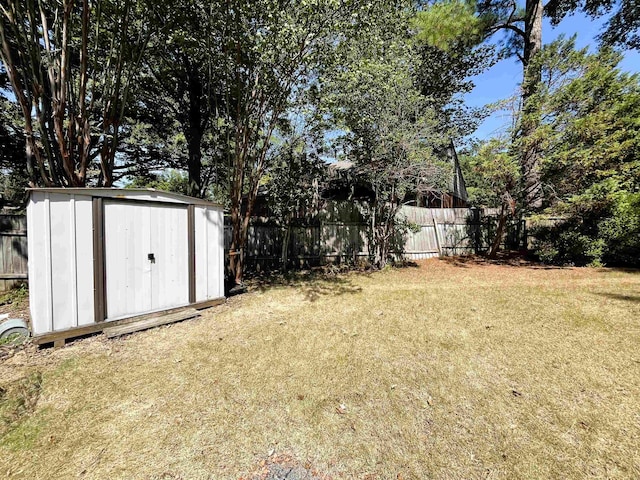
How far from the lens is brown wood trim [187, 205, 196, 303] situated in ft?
13.6

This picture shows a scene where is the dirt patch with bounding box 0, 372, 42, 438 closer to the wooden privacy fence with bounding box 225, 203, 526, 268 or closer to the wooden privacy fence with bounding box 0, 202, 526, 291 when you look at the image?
the wooden privacy fence with bounding box 0, 202, 526, 291

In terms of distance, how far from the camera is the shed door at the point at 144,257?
11.2 ft

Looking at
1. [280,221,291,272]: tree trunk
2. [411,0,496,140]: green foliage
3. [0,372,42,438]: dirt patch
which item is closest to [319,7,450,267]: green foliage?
[411,0,496,140]: green foliage

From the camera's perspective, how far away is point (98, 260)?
128 inches

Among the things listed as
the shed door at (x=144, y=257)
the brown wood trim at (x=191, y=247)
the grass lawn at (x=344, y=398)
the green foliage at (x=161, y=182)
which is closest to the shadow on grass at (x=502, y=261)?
the grass lawn at (x=344, y=398)

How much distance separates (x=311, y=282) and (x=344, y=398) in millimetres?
4121

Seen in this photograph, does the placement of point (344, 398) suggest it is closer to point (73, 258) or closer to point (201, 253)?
point (201, 253)

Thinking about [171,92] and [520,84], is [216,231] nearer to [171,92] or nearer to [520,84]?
[171,92]

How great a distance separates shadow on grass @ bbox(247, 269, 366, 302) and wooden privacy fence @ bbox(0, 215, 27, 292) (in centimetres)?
436

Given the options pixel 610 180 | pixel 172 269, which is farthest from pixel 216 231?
pixel 610 180

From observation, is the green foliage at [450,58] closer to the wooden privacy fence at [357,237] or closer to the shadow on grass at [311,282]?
the wooden privacy fence at [357,237]

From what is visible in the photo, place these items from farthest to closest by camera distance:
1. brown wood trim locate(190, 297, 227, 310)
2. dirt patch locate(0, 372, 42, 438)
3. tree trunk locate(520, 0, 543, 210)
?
tree trunk locate(520, 0, 543, 210) → brown wood trim locate(190, 297, 227, 310) → dirt patch locate(0, 372, 42, 438)

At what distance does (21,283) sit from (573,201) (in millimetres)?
12560

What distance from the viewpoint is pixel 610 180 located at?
6531 millimetres
